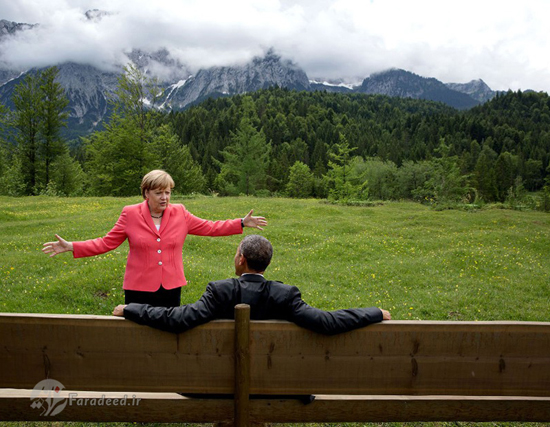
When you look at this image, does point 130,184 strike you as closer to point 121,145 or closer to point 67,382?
point 121,145

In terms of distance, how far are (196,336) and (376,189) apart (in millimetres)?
72796

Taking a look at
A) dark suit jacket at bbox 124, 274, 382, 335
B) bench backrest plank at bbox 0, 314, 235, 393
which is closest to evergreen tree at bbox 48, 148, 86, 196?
bench backrest plank at bbox 0, 314, 235, 393

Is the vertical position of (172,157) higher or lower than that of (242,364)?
Result: higher

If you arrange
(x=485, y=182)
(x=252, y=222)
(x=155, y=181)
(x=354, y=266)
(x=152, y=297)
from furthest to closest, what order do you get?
(x=485, y=182) < (x=354, y=266) < (x=252, y=222) < (x=152, y=297) < (x=155, y=181)

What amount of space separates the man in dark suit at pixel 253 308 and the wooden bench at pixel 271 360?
10 cm

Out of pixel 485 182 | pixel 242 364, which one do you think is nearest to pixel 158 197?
pixel 242 364

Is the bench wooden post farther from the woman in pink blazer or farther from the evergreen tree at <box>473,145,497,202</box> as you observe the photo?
the evergreen tree at <box>473,145,497,202</box>

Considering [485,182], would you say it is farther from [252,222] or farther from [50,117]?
[252,222]

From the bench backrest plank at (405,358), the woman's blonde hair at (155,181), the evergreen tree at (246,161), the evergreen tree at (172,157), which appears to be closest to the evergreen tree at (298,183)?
the evergreen tree at (246,161)

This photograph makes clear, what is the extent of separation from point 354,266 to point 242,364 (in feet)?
37.6

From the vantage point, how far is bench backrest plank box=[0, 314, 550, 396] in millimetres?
2990

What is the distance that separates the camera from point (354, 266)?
13.9 metres

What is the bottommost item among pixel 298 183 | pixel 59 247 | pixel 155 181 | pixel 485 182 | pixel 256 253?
pixel 59 247

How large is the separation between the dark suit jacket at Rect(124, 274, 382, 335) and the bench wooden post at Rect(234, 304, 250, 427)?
1.01 ft
